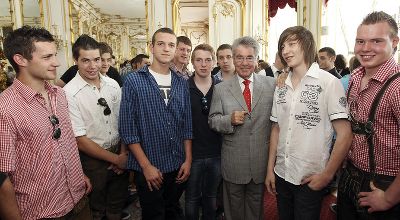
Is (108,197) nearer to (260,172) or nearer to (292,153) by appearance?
(260,172)

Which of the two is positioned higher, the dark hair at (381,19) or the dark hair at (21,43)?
the dark hair at (381,19)

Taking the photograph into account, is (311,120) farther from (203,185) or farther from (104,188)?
(104,188)

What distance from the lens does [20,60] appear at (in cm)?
158

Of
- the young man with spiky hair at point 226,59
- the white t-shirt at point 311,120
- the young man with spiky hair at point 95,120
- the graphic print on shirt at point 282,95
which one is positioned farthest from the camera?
the young man with spiky hair at point 226,59

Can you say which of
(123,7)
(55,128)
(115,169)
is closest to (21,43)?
(55,128)

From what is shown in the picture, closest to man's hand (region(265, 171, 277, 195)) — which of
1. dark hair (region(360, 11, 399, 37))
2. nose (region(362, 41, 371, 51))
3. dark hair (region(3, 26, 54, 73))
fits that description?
nose (region(362, 41, 371, 51))

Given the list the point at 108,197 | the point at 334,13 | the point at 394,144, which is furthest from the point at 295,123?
the point at 334,13

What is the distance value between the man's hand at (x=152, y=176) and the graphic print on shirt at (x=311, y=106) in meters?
1.07

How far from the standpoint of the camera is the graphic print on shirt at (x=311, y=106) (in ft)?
5.50

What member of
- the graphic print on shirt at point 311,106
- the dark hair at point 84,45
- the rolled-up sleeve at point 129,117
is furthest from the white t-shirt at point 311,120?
the dark hair at point 84,45

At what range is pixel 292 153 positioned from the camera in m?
1.76

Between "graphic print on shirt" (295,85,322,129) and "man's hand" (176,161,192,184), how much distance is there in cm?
97

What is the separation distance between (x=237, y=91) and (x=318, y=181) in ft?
2.74

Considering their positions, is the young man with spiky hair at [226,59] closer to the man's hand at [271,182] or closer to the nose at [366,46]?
the man's hand at [271,182]
